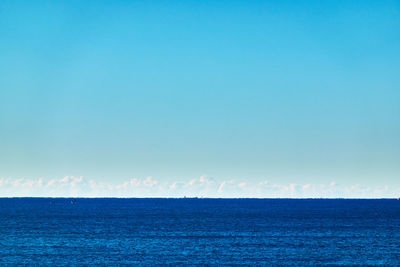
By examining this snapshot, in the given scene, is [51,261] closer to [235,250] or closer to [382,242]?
[235,250]

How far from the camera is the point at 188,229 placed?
5187 inches

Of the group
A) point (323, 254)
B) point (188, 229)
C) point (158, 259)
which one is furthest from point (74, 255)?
point (188, 229)

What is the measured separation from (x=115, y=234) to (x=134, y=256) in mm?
34615

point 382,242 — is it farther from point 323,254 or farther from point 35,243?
point 35,243

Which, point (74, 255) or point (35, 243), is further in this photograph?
point (35, 243)

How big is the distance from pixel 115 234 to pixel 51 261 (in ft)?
132

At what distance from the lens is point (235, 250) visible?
3565 inches

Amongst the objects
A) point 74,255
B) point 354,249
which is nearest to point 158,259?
point 74,255

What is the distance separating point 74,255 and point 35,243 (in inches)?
716

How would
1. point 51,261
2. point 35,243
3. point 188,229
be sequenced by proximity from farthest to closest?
point 188,229 < point 35,243 < point 51,261

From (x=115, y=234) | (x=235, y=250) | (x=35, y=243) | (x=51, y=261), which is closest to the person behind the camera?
(x=51, y=261)

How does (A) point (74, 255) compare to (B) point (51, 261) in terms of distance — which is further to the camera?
(A) point (74, 255)

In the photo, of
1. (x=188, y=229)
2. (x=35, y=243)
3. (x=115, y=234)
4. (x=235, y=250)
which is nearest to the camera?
(x=235, y=250)

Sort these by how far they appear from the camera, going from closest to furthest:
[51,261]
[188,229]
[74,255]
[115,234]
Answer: [51,261], [74,255], [115,234], [188,229]
